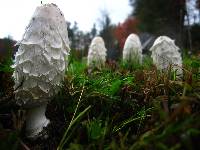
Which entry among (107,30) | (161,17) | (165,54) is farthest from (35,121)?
(107,30)

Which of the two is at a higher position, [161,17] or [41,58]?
[161,17]

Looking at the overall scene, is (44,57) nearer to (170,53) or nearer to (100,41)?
(170,53)

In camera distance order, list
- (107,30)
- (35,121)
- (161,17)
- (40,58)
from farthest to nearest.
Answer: (107,30) < (161,17) < (35,121) < (40,58)

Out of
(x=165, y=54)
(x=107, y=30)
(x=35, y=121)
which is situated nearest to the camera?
(x=35, y=121)

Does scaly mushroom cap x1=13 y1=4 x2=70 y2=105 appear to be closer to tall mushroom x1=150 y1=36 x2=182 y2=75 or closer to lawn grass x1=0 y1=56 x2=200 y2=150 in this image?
lawn grass x1=0 y1=56 x2=200 y2=150

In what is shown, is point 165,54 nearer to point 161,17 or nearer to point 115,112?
point 115,112

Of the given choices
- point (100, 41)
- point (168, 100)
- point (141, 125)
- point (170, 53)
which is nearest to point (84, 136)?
point (141, 125)

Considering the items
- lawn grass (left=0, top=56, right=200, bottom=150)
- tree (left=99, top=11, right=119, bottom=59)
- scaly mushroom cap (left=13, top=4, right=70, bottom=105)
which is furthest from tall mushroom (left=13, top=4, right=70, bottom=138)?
tree (left=99, top=11, right=119, bottom=59)

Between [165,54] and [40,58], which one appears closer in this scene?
[40,58]

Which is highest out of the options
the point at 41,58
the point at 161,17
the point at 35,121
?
the point at 161,17
